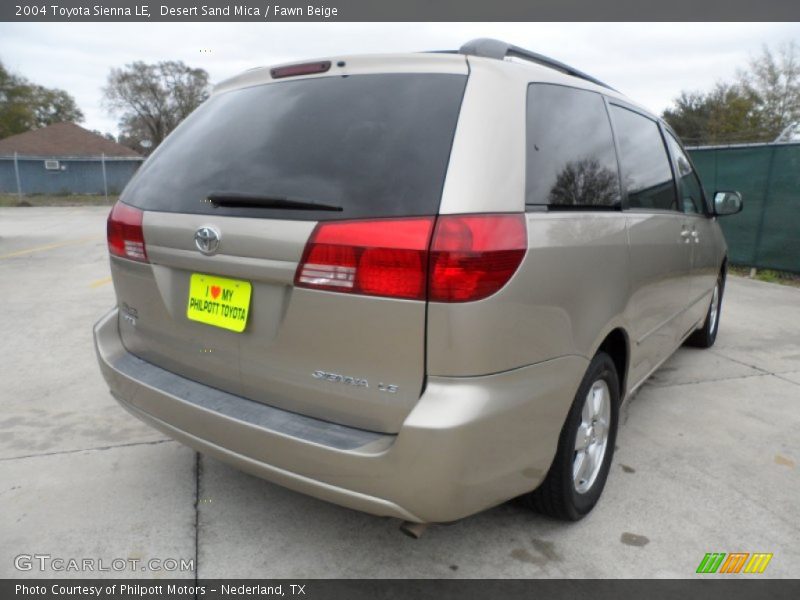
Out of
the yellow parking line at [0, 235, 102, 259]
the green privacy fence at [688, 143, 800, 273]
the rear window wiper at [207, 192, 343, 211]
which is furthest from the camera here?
the yellow parking line at [0, 235, 102, 259]

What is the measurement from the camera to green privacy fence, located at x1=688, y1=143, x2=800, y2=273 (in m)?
7.97

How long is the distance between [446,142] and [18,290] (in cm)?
669

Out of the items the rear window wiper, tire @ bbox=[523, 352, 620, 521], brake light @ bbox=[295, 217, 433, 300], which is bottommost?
tire @ bbox=[523, 352, 620, 521]

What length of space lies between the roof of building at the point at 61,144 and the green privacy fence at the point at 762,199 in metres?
48.2

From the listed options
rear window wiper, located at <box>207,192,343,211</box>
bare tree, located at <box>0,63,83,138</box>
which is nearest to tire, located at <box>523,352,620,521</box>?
rear window wiper, located at <box>207,192,343,211</box>

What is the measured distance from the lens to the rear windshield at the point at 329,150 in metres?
1.75

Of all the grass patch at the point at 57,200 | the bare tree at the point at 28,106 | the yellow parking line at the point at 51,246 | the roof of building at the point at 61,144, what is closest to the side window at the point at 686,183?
A: the yellow parking line at the point at 51,246

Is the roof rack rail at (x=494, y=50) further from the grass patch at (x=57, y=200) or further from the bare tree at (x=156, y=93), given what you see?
the bare tree at (x=156, y=93)

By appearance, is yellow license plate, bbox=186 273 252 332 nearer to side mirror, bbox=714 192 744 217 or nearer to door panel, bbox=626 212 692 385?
door panel, bbox=626 212 692 385

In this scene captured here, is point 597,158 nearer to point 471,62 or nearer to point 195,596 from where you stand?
point 471,62

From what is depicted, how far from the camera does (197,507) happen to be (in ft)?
8.17

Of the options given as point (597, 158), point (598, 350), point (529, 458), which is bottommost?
point (529, 458)

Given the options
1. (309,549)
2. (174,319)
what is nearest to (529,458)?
(309,549)

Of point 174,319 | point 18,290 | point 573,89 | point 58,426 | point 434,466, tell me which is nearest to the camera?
point 434,466
